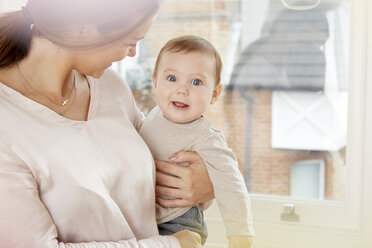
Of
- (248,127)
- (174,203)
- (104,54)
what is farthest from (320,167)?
(104,54)

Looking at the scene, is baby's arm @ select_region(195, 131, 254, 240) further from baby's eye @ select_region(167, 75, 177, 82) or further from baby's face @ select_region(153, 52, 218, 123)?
baby's eye @ select_region(167, 75, 177, 82)

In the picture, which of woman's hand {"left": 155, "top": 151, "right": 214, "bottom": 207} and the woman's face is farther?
woman's hand {"left": 155, "top": 151, "right": 214, "bottom": 207}

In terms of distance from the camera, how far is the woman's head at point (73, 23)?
4.01 ft

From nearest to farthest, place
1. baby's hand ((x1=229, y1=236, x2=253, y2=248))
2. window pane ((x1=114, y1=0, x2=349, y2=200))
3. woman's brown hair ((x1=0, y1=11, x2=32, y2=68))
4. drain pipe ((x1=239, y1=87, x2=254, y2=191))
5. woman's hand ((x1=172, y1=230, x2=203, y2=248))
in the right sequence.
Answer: woman's brown hair ((x1=0, y1=11, x2=32, y2=68)), woman's hand ((x1=172, y1=230, x2=203, y2=248)), baby's hand ((x1=229, y1=236, x2=253, y2=248)), window pane ((x1=114, y1=0, x2=349, y2=200)), drain pipe ((x1=239, y1=87, x2=254, y2=191))

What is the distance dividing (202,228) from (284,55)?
85cm

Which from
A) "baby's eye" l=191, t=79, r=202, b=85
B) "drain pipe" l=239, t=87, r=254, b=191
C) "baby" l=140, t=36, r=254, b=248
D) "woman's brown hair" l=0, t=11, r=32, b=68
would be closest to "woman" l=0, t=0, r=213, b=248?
"woman's brown hair" l=0, t=11, r=32, b=68

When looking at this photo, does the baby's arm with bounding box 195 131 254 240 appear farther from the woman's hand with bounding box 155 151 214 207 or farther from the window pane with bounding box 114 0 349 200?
the window pane with bounding box 114 0 349 200

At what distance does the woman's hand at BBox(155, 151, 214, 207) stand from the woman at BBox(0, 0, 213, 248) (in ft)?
0.25

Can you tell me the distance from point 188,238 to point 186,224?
0.47 feet

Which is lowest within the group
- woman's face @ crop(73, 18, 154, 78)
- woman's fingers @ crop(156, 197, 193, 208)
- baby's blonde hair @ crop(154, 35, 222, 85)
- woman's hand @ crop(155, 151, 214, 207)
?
woman's fingers @ crop(156, 197, 193, 208)

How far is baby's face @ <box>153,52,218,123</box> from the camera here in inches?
60.1

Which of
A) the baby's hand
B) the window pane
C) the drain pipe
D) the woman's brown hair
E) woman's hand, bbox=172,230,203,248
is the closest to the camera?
the woman's brown hair

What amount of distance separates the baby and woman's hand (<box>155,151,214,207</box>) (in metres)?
0.03

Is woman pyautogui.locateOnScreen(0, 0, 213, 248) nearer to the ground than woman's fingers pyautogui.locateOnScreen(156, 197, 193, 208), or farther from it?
farther from it
